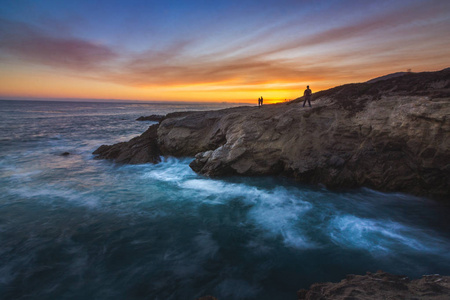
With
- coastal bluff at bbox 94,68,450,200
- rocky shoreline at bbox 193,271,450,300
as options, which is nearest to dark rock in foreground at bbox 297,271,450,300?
rocky shoreline at bbox 193,271,450,300

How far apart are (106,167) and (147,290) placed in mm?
13016

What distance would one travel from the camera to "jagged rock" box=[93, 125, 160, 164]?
1744cm

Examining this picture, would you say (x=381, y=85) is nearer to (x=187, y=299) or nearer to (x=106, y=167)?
(x=187, y=299)

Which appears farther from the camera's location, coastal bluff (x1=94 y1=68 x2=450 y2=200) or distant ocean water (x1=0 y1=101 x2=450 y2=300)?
coastal bluff (x1=94 y1=68 x2=450 y2=200)

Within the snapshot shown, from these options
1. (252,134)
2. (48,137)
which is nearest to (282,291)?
(252,134)

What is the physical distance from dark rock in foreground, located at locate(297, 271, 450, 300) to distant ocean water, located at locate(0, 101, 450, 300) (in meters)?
1.49

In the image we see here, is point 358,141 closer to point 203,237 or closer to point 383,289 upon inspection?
point 383,289

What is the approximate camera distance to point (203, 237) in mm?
7992

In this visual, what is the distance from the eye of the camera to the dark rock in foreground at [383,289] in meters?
3.84

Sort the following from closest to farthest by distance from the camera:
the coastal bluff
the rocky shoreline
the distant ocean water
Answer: the rocky shoreline → the distant ocean water → the coastal bluff

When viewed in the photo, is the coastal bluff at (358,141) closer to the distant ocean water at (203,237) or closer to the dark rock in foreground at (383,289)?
the distant ocean water at (203,237)

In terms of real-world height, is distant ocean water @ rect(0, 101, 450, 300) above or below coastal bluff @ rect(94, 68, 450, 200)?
below

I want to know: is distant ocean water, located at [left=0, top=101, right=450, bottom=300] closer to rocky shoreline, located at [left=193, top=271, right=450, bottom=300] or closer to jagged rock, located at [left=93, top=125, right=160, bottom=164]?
rocky shoreline, located at [left=193, top=271, right=450, bottom=300]

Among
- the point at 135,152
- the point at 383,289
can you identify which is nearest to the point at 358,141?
the point at 383,289
